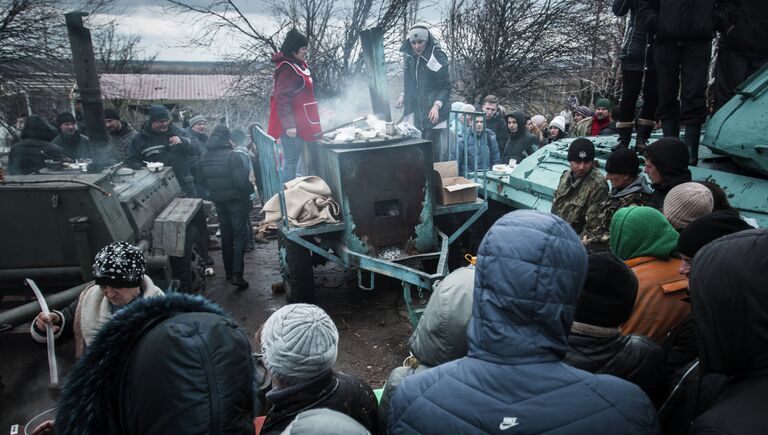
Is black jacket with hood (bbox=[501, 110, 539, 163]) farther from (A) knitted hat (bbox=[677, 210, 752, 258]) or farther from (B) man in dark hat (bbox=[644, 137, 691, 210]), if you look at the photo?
(A) knitted hat (bbox=[677, 210, 752, 258])

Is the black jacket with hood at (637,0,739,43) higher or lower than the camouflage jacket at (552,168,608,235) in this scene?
higher

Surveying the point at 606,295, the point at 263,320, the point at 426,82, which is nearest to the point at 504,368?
the point at 606,295

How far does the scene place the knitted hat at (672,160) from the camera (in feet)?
12.0

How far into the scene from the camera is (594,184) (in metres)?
4.32

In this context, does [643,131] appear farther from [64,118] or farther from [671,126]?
[64,118]

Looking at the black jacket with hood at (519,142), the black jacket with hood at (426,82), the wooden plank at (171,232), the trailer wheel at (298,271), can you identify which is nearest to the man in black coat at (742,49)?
the black jacket with hood at (519,142)

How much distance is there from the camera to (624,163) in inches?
158

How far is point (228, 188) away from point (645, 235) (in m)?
5.31

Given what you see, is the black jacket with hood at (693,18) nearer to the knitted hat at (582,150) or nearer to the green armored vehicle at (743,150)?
the green armored vehicle at (743,150)

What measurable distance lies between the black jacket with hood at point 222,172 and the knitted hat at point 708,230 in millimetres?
5485

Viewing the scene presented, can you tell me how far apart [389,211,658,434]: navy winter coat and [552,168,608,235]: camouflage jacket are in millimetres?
3175

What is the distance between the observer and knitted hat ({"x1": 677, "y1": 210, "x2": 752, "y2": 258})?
2.05 meters

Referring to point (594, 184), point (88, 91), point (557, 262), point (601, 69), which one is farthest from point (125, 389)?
point (601, 69)

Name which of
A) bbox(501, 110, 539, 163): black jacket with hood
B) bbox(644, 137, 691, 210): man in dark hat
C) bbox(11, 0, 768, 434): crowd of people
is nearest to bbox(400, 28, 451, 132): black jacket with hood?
bbox(501, 110, 539, 163): black jacket with hood
